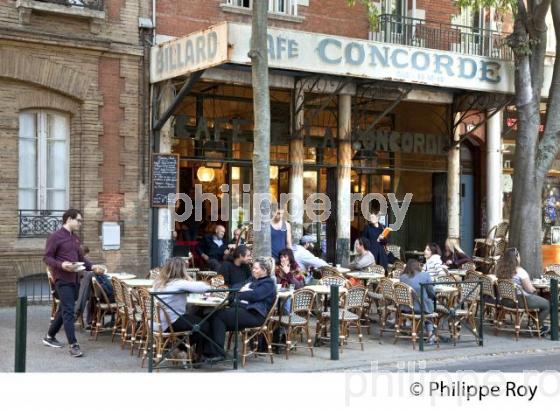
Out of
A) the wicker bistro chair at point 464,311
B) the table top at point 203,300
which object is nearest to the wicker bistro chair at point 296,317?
the table top at point 203,300

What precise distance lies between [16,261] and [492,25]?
13368 mm

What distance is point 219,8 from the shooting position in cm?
1709

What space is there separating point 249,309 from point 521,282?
16.1 ft

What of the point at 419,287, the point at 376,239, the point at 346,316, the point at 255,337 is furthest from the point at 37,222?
the point at 419,287

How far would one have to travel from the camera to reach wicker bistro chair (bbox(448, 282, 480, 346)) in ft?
38.4

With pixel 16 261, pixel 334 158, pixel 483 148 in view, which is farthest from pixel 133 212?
pixel 483 148

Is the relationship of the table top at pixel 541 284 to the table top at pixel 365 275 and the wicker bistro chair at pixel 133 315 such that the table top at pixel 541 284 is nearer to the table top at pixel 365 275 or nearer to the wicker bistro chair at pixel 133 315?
the table top at pixel 365 275

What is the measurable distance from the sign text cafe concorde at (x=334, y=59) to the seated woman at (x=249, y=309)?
4.94 m

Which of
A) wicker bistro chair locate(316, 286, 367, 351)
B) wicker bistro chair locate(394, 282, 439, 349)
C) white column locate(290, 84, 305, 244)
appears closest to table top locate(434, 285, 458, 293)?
wicker bistro chair locate(394, 282, 439, 349)

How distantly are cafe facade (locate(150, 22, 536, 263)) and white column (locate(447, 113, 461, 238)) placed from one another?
0.10ft

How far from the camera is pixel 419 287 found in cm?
1151

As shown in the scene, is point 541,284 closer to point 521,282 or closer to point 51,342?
point 521,282

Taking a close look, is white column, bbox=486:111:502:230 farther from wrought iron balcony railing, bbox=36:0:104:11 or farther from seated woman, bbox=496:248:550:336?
wrought iron balcony railing, bbox=36:0:104:11

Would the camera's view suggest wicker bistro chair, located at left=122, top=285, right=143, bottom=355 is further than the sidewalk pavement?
Yes
